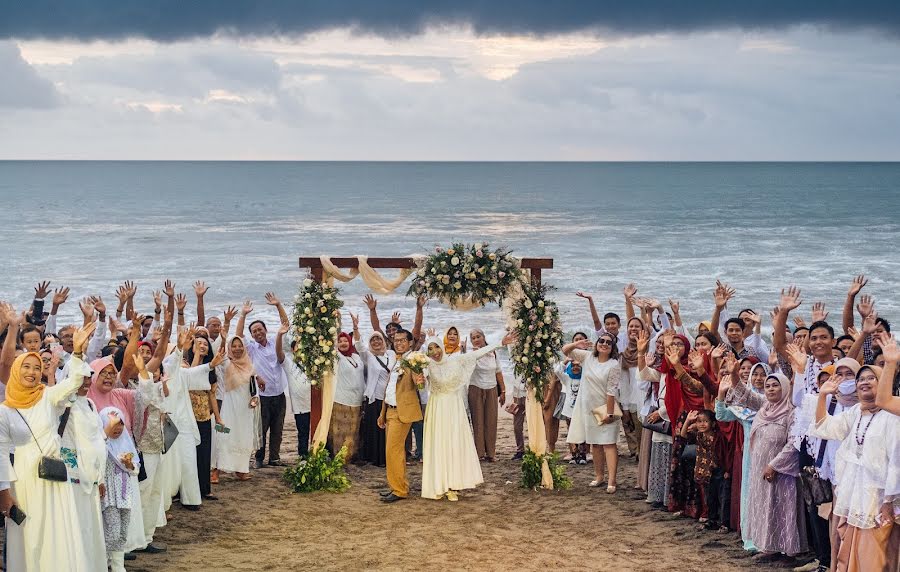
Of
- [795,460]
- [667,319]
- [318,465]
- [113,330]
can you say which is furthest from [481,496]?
[113,330]

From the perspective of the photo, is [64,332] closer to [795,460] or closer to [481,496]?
[481,496]

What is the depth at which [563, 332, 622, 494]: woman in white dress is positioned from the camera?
12.8 metres

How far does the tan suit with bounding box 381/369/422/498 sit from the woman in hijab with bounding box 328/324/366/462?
1423 millimetres

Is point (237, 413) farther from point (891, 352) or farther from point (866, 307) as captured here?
point (891, 352)

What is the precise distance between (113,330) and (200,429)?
8.40 feet

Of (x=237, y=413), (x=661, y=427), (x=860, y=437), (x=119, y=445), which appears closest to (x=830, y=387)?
(x=860, y=437)

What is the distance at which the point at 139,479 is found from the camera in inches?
406

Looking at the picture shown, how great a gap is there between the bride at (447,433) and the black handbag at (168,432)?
9.97 feet

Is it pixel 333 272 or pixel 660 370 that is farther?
pixel 333 272

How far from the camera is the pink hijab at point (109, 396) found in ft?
31.6

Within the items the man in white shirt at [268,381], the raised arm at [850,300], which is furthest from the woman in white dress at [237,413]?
the raised arm at [850,300]

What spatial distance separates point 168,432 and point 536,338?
4482 millimetres

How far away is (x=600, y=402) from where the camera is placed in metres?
12.9

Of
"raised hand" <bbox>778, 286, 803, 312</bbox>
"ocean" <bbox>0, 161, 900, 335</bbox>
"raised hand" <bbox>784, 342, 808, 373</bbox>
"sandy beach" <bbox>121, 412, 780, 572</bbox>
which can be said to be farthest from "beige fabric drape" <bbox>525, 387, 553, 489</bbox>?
"ocean" <bbox>0, 161, 900, 335</bbox>
